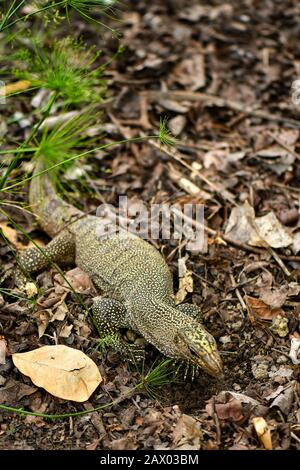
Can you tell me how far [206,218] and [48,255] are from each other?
6.40ft

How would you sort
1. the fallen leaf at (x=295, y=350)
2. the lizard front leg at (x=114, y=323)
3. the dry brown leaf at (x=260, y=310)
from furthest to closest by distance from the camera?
the dry brown leaf at (x=260, y=310), the lizard front leg at (x=114, y=323), the fallen leaf at (x=295, y=350)

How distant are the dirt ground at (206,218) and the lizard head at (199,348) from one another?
301 millimetres

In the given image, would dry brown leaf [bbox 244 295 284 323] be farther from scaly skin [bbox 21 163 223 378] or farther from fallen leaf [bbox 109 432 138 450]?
fallen leaf [bbox 109 432 138 450]

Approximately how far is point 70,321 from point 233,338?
164 cm

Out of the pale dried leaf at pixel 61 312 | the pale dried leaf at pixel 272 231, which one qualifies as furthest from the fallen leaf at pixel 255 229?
the pale dried leaf at pixel 61 312

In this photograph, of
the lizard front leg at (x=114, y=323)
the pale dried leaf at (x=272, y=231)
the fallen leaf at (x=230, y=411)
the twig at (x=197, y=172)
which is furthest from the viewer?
the twig at (x=197, y=172)

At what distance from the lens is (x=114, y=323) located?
21.2 ft

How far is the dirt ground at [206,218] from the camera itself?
215 inches

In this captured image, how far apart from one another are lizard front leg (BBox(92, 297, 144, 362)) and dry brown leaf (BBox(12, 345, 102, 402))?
418 mm

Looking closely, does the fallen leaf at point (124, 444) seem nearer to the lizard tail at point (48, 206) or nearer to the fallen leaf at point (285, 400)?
the fallen leaf at point (285, 400)

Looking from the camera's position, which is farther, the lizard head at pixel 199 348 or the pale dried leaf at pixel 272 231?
the pale dried leaf at pixel 272 231

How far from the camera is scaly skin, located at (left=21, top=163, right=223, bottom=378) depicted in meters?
5.86

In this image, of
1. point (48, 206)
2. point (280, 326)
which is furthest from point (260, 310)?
point (48, 206)
